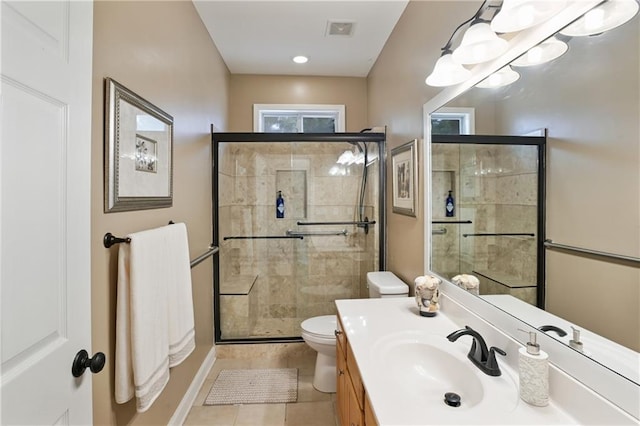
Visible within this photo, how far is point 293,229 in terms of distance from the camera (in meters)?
3.02

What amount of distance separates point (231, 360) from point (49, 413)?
2118 millimetres

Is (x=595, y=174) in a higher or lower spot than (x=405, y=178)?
lower

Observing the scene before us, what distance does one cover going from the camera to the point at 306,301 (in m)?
2.99

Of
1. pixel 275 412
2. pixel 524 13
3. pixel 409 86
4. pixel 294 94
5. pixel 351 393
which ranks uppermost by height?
pixel 294 94

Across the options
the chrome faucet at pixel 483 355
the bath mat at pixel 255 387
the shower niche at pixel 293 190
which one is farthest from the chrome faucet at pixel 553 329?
the shower niche at pixel 293 190

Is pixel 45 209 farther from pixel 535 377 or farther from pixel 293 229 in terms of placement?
pixel 293 229

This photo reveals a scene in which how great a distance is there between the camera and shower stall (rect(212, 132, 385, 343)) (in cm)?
289

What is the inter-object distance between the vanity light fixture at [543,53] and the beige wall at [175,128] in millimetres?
1484

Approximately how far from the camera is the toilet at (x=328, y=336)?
205cm

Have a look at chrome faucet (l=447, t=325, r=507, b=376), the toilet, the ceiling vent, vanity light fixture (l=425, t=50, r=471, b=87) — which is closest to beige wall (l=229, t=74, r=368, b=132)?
the ceiling vent

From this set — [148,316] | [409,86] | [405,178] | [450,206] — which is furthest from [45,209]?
[409,86]

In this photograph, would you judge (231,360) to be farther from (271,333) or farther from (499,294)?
(499,294)

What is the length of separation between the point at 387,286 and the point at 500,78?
4.51 feet

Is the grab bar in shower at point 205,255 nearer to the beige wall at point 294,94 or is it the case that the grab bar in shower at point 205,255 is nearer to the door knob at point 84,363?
the door knob at point 84,363
